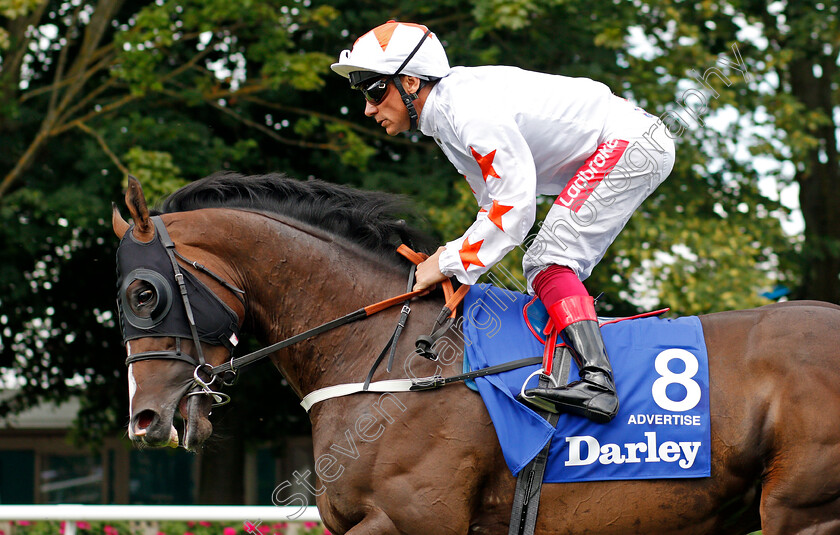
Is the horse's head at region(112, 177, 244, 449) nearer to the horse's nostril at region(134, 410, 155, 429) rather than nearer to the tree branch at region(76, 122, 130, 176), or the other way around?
the horse's nostril at region(134, 410, 155, 429)

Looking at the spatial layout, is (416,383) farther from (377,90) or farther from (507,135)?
(377,90)

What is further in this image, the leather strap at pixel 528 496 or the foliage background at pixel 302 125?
the foliage background at pixel 302 125

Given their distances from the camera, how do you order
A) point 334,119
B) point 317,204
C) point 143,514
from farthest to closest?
point 334,119
point 143,514
point 317,204

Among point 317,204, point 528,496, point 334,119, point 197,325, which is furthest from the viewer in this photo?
point 334,119

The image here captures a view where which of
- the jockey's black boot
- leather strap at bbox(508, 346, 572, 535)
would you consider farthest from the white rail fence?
the jockey's black boot

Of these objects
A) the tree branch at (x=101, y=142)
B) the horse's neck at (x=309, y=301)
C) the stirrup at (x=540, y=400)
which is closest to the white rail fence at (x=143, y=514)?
the horse's neck at (x=309, y=301)

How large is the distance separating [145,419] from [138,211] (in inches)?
30.0

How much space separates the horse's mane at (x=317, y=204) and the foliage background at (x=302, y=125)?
4.50m

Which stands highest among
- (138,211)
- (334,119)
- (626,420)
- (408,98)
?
(334,119)

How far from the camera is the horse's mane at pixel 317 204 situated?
3.39 meters

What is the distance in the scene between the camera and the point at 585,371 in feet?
9.61

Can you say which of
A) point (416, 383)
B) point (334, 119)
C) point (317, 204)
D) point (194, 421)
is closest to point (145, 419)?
point (194, 421)

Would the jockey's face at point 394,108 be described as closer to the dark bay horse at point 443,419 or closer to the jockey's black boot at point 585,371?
the dark bay horse at point 443,419

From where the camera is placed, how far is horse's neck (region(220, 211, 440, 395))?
3.17 m
